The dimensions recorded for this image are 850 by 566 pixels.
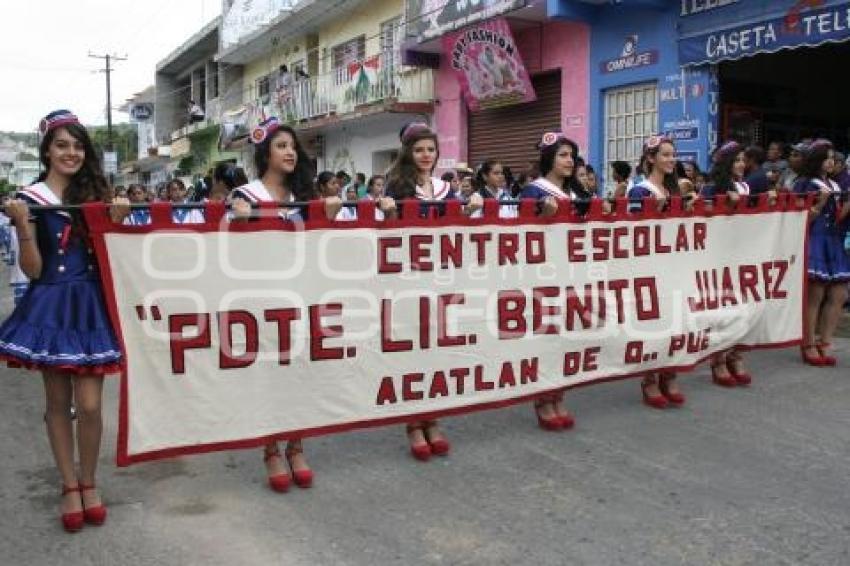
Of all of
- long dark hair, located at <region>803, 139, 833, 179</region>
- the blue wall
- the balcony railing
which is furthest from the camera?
the balcony railing

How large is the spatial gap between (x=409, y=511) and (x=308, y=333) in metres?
0.95

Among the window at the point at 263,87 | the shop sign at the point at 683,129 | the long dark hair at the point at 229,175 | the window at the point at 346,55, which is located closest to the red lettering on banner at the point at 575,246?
the long dark hair at the point at 229,175

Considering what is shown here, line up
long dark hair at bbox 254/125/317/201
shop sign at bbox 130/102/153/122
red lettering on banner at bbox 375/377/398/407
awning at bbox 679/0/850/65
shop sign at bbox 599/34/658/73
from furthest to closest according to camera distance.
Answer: shop sign at bbox 130/102/153/122 → shop sign at bbox 599/34/658/73 → awning at bbox 679/0/850/65 → red lettering on banner at bbox 375/377/398/407 → long dark hair at bbox 254/125/317/201

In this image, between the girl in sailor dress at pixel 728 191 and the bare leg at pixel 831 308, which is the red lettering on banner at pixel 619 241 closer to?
the girl in sailor dress at pixel 728 191

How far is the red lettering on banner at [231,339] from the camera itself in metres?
3.77

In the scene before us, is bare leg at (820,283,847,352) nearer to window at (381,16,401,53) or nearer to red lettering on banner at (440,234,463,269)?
red lettering on banner at (440,234,463,269)

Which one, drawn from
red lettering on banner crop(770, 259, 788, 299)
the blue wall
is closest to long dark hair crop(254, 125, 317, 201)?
red lettering on banner crop(770, 259, 788, 299)

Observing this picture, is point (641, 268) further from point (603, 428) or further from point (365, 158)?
point (365, 158)

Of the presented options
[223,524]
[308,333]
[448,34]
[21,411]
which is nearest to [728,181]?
[308,333]

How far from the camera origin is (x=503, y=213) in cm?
484

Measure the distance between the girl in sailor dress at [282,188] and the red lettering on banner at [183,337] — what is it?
519 millimetres

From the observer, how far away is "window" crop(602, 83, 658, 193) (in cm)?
1130

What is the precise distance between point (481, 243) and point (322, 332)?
103 cm

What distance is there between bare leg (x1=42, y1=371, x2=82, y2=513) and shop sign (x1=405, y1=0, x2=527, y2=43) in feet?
32.4
